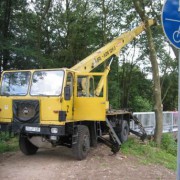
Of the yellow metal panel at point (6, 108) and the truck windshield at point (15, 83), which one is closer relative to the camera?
the yellow metal panel at point (6, 108)

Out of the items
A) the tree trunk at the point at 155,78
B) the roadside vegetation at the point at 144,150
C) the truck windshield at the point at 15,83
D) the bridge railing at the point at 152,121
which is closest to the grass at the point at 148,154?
the roadside vegetation at the point at 144,150

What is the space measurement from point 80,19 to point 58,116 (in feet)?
56.2

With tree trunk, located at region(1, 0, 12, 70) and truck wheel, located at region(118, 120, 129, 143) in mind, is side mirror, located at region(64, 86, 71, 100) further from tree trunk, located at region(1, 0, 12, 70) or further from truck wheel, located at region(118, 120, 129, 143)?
tree trunk, located at region(1, 0, 12, 70)

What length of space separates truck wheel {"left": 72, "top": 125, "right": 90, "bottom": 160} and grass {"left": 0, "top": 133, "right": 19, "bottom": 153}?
3.23 m

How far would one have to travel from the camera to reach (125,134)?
657 inches

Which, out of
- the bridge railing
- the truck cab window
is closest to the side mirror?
the truck cab window

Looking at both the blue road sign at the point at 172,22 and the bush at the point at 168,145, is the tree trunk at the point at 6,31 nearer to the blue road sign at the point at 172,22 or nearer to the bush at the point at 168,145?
the bush at the point at 168,145

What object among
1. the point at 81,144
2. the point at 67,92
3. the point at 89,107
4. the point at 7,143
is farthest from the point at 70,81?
the point at 7,143

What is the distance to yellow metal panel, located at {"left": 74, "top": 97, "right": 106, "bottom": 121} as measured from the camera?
11914 mm

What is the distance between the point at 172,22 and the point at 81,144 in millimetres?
7286

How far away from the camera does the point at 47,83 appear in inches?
458

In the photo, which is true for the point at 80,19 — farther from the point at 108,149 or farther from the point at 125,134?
the point at 108,149

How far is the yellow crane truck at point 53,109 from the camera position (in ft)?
36.7

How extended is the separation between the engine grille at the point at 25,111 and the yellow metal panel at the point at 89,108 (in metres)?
1.31
